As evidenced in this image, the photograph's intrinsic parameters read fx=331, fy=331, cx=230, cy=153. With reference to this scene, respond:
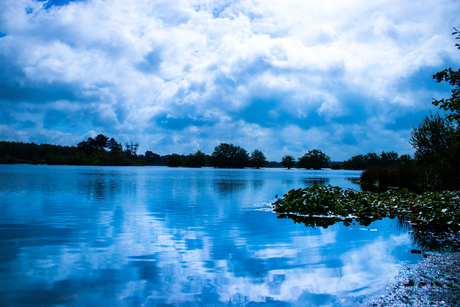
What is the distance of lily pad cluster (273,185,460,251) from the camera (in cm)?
1352

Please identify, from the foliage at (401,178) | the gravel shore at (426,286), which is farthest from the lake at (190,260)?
the foliage at (401,178)

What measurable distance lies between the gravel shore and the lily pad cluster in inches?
184

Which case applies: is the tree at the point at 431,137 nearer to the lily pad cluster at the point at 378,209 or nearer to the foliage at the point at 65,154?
the lily pad cluster at the point at 378,209

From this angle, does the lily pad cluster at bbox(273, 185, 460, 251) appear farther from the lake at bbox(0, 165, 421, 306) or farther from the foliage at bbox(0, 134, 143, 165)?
the foliage at bbox(0, 134, 143, 165)

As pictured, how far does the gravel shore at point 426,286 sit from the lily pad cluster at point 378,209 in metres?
4.67

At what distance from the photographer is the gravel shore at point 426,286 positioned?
555 centimetres

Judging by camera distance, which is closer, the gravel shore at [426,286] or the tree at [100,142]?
the gravel shore at [426,286]

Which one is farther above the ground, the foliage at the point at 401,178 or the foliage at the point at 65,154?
the foliage at the point at 65,154

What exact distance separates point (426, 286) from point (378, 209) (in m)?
12.4

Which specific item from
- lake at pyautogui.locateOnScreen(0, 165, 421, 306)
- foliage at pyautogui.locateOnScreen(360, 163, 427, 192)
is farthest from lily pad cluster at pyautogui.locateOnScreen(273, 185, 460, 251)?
foliage at pyautogui.locateOnScreen(360, 163, 427, 192)

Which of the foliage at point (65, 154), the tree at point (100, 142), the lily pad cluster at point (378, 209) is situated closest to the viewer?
the lily pad cluster at point (378, 209)

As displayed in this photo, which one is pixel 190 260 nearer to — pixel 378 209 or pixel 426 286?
pixel 426 286

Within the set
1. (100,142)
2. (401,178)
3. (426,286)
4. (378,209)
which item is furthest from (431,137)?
(100,142)

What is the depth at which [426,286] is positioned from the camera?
6.22 metres
